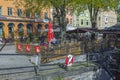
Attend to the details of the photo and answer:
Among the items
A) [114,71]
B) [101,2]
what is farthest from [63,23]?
[114,71]

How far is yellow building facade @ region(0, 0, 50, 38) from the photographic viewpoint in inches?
2164

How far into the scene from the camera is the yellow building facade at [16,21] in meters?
55.0

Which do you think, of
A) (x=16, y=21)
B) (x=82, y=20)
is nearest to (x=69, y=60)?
(x=16, y=21)

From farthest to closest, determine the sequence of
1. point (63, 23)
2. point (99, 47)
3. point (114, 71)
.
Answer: point (63, 23) → point (99, 47) → point (114, 71)

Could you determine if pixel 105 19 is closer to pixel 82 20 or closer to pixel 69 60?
pixel 82 20

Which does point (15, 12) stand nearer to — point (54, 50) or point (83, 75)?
point (54, 50)

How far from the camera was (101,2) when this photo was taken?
3691cm

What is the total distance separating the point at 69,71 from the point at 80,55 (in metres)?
5.68

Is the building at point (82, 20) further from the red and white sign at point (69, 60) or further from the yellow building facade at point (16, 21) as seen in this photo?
the red and white sign at point (69, 60)

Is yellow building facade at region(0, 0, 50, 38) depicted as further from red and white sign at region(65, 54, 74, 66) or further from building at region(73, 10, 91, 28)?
red and white sign at region(65, 54, 74, 66)

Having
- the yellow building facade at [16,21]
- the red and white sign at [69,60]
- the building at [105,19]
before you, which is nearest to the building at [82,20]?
the building at [105,19]

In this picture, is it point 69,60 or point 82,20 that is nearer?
point 69,60

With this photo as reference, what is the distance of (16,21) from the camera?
5797 centimetres

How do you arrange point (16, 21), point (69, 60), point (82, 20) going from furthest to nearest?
point (82, 20) < point (16, 21) < point (69, 60)
